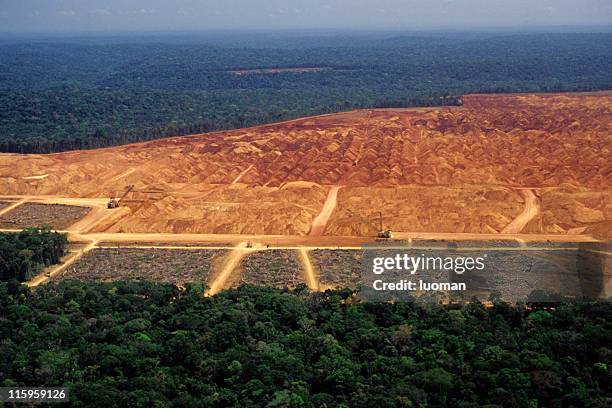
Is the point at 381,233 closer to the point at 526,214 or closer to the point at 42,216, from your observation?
the point at 526,214

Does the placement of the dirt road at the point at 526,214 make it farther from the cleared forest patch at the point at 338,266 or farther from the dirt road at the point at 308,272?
the dirt road at the point at 308,272

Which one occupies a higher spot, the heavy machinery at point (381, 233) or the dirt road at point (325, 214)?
the heavy machinery at point (381, 233)

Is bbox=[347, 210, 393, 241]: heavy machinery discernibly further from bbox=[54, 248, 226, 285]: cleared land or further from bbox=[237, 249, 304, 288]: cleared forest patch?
bbox=[54, 248, 226, 285]: cleared land

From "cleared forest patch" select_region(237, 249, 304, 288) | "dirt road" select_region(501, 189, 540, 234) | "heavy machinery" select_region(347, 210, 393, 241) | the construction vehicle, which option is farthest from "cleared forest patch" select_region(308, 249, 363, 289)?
the construction vehicle

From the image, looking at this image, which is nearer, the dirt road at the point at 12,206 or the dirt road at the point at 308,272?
the dirt road at the point at 308,272

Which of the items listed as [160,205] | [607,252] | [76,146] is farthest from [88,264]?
[76,146]

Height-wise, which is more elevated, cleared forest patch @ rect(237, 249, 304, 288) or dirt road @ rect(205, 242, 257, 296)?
cleared forest patch @ rect(237, 249, 304, 288)

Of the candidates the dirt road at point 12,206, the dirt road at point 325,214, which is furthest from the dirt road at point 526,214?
the dirt road at point 12,206

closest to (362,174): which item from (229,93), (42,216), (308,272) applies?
(308,272)
